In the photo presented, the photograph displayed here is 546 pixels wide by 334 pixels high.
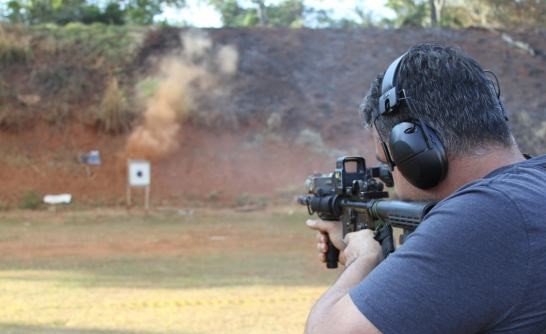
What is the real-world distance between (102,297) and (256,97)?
17.5 metres

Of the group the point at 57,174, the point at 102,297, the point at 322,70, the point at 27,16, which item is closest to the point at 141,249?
the point at 102,297

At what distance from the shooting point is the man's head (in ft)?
4.90

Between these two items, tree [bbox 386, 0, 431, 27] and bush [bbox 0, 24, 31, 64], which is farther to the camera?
tree [bbox 386, 0, 431, 27]

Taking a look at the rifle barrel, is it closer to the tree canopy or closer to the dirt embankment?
the dirt embankment

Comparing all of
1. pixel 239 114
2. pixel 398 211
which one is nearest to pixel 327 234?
pixel 398 211

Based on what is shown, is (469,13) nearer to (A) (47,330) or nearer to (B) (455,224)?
(A) (47,330)

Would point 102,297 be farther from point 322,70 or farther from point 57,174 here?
point 322,70

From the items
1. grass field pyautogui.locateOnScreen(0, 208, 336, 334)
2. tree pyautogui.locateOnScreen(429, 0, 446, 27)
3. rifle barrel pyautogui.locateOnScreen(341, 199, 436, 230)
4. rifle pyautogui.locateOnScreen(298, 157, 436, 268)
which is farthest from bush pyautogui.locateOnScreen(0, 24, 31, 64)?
rifle barrel pyautogui.locateOnScreen(341, 199, 436, 230)

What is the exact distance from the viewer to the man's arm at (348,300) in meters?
1.36

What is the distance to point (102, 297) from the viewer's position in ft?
23.4

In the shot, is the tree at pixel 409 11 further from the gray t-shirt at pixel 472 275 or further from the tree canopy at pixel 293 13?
the gray t-shirt at pixel 472 275

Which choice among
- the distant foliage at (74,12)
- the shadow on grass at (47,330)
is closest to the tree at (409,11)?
the distant foliage at (74,12)

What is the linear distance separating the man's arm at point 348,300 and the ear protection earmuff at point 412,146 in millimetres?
278

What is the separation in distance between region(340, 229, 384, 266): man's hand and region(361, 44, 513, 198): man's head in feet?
1.39
